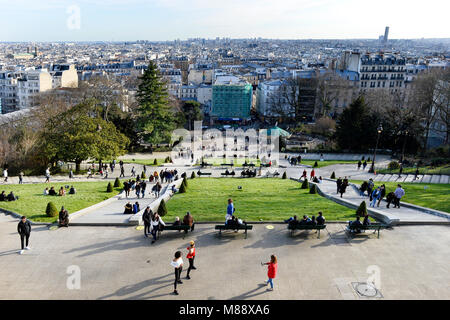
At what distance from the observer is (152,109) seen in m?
59.5

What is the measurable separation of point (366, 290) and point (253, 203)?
10351mm

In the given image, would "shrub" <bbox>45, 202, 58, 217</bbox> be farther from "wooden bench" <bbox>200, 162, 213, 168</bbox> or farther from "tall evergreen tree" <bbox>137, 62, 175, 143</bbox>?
"tall evergreen tree" <bbox>137, 62, 175, 143</bbox>

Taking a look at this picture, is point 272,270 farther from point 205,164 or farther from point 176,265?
point 205,164

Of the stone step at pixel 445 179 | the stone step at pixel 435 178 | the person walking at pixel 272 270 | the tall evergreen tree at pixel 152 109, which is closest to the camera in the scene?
the person walking at pixel 272 270

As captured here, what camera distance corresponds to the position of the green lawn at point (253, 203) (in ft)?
62.4

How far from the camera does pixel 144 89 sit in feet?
193

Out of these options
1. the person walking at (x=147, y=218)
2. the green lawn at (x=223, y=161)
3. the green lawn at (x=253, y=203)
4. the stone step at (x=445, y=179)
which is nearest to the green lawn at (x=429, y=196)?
the stone step at (x=445, y=179)

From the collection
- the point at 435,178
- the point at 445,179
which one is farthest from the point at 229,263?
the point at 435,178

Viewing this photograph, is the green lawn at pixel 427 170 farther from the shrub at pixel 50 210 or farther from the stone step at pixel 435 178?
the shrub at pixel 50 210

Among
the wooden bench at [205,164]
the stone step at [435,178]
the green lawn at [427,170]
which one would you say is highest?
the stone step at [435,178]

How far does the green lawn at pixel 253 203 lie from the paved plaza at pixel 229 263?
1.74 meters
